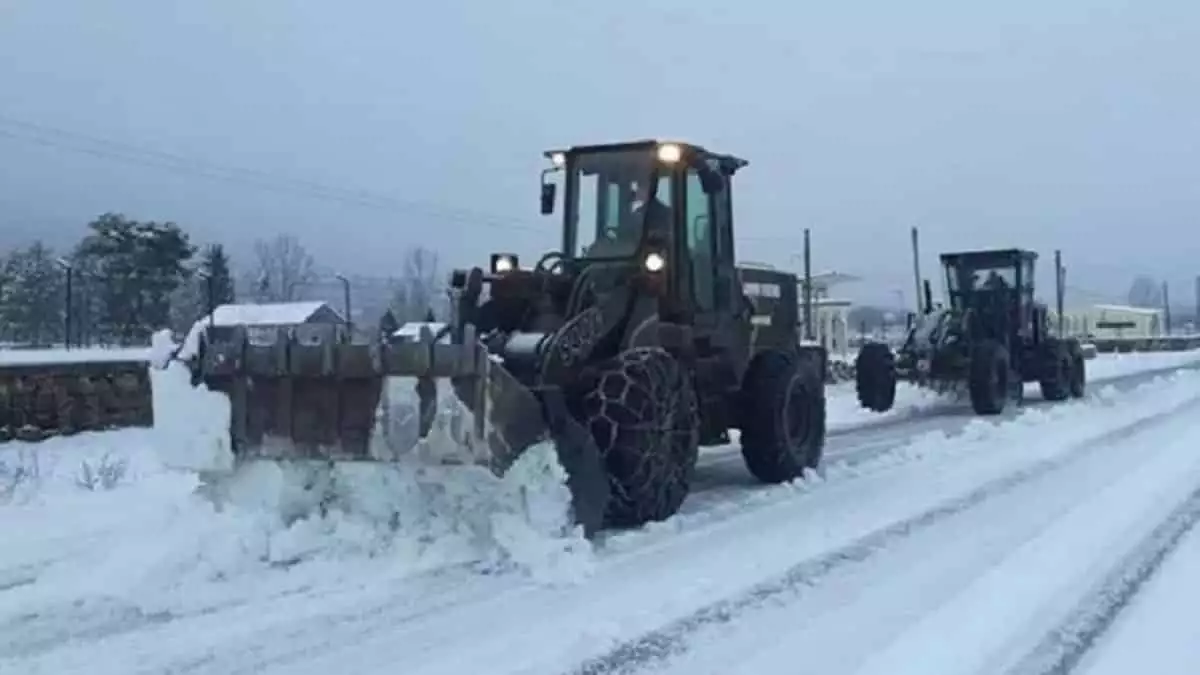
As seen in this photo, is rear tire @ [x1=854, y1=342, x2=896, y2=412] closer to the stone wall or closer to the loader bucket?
the stone wall

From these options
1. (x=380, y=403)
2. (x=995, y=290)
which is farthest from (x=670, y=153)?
(x=995, y=290)

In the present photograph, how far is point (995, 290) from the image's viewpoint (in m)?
20.8

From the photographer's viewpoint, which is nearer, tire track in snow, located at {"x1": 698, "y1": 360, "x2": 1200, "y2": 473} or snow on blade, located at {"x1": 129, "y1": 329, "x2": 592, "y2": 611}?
snow on blade, located at {"x1": 129, "y1": 329, "x2": 592, "y2": 611}

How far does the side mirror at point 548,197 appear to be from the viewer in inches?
374

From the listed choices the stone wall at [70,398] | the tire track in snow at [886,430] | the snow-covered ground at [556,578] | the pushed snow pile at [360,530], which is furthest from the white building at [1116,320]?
the pushed snow pile at [360,530]

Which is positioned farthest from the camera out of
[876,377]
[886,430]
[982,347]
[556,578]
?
[982,347]

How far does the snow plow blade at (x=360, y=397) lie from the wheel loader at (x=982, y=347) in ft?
37.4

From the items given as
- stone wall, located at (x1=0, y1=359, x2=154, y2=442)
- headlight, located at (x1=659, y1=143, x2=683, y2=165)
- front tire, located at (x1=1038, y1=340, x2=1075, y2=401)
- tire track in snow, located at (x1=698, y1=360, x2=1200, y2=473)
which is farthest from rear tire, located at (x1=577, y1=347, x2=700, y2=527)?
front tire, located at (x1=1038, y1=340, x2=1075, y2=401)

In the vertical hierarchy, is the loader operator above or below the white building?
above

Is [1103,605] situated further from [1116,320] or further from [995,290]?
[1116,320]

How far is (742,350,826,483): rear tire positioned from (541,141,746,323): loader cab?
0.64 m

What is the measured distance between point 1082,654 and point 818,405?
5.52 metres

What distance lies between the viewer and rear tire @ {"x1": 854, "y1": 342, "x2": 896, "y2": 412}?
681 inches

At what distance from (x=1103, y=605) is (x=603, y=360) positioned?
3345 mm
